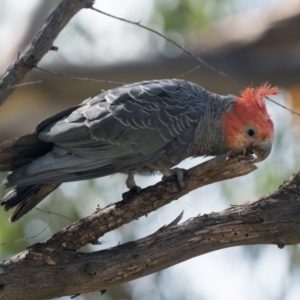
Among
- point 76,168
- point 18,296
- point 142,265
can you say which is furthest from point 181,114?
point 18,296

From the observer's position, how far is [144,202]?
4832 millimetres

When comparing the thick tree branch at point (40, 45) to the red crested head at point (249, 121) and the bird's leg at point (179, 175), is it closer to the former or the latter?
the bird's leg at point (179, 175)

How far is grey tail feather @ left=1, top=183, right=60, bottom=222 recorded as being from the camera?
478 centimetres

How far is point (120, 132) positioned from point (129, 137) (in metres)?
0.09

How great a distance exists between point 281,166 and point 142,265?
536 cm

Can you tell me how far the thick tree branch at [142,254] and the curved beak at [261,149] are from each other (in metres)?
0.82

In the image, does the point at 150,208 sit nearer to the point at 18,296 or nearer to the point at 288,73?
the point at 18,296

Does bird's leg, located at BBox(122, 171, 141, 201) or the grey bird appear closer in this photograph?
the grey bird

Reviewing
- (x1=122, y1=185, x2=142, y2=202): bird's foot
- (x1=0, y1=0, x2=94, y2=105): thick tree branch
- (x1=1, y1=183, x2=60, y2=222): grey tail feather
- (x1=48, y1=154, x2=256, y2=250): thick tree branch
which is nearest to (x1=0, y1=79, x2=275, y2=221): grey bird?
(x1=1, y1=183, x2=60, y2=222): grey tail feather

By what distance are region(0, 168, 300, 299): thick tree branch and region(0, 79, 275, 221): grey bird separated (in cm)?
55

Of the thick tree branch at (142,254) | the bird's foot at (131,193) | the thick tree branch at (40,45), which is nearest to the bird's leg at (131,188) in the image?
the bird's foot at (131,193)

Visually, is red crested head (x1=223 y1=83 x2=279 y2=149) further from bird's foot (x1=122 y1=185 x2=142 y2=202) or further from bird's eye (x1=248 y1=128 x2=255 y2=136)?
bird's foot (x1=122 y1=185 x2=142 y2=202)

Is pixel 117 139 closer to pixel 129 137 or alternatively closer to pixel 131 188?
pixel 129 137

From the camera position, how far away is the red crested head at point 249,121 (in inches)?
212
